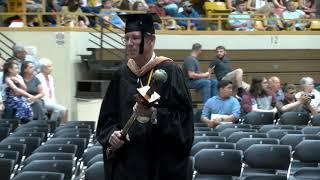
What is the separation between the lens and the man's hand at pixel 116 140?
5.38 m

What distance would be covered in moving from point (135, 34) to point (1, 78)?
882 cm

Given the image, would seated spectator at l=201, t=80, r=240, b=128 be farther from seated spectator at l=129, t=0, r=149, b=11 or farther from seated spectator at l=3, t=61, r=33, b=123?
Answer: seated spectator at l=129, t=0, r=149, b=11

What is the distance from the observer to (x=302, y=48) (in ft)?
74.2

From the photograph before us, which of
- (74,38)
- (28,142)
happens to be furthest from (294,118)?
(74,38)

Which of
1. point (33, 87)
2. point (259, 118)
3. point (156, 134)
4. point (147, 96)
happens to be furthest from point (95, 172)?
point (259, 118)

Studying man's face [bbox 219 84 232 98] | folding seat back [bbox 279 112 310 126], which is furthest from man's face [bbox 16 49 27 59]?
folding seat back [bbox 279 112 310 126]

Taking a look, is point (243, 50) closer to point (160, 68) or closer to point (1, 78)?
point (1, 78)

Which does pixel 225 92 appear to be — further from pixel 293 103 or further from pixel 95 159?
pixel 95 159

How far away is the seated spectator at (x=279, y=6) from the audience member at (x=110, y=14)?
481 cm

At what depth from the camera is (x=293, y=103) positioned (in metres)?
14.8

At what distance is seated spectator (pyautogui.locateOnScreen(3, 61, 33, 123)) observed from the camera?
1382 cm

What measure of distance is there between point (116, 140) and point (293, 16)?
18351 mm

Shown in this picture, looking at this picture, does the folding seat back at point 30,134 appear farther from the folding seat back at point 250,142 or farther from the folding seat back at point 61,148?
the folding seat back at point 250,142

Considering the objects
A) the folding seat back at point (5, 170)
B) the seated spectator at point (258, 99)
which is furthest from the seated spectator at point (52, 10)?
the folding seat back at point (5, 170)
